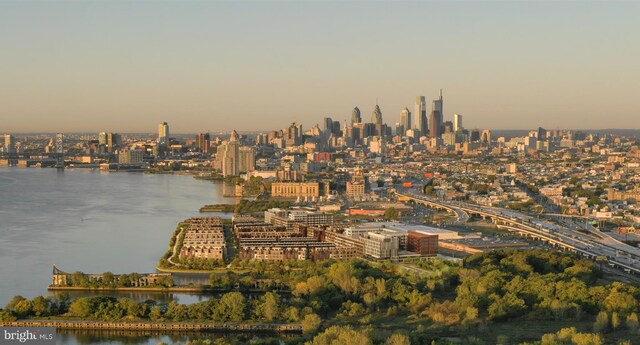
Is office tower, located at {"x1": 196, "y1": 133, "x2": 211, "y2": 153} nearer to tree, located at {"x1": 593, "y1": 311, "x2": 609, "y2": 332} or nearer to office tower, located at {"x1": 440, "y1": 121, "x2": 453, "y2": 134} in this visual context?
office tower, located at {"x1": 440, "y1": 121, "x2": 453, "y2": 134}

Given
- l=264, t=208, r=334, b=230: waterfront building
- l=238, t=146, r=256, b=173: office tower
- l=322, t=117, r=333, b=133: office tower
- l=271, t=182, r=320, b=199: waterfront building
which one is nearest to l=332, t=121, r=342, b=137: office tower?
l=322, t=117, r=333, b=133: office tower

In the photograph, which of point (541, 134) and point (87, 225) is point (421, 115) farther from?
point (87, 225)

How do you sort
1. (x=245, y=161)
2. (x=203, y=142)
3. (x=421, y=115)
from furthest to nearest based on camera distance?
(x=421, y=115), (x=203, y=142), (x=245, y=161)

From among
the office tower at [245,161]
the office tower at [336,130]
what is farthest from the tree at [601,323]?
the office tower at [336,130]

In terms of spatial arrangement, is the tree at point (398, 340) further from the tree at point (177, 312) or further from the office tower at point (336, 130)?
the office tower at point (336, 130)

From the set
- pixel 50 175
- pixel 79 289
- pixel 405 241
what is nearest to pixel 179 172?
pixel 50 175

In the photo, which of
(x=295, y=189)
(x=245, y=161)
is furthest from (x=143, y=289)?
(x=245, y=161)
